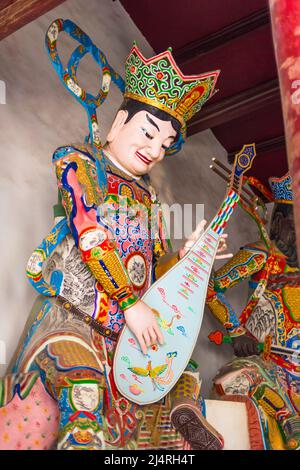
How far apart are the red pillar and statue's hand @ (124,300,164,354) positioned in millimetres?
1062

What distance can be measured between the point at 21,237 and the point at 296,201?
1.58 meters

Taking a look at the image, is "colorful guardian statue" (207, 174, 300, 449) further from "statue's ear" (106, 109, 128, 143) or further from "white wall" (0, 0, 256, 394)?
"statue's ear" (106, 109, 128, 143)

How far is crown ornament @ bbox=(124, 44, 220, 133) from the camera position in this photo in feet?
7.85

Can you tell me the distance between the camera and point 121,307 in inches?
82.5

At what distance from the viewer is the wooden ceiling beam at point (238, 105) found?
316 cm

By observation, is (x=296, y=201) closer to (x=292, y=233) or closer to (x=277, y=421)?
(x=277, y=421)

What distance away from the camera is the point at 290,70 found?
1.17m

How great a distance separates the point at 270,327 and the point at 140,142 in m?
1.16

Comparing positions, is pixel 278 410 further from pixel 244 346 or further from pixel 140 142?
pixel 140 142

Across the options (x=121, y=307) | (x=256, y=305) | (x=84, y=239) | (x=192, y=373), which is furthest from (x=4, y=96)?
(x=256, y=305)

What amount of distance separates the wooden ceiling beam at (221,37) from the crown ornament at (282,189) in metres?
0.75

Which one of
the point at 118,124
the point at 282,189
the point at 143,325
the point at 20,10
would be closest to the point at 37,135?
the point at 118,124

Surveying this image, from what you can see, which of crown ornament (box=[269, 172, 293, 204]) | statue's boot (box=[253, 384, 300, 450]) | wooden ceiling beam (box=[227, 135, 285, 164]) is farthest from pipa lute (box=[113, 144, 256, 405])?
wooden ceiling beam (box=[227, 135, 285, 164])

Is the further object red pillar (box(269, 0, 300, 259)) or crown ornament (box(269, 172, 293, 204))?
crown ornament (box(269, 172, 293, 204))
